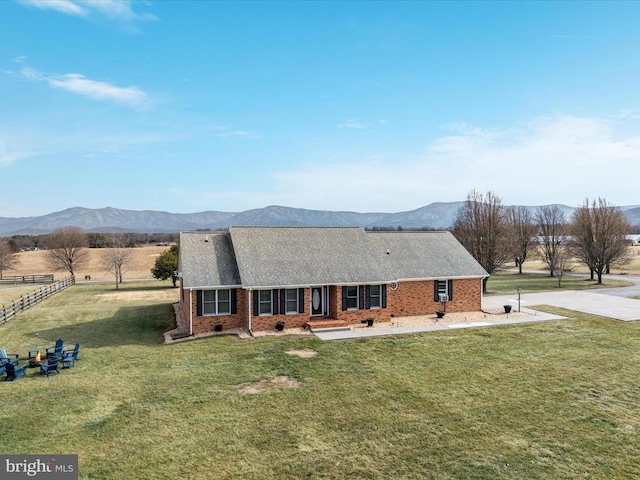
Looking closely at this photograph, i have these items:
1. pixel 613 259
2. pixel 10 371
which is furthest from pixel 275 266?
pixel 613 259

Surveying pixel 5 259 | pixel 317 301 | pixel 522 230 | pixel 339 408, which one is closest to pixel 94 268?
pixel 5 259

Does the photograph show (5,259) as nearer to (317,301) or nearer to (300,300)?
(300,300)

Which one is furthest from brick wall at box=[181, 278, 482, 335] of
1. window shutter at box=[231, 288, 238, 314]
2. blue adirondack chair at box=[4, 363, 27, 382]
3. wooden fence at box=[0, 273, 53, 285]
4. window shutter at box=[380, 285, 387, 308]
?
wooden fence at box=[0, 273, 53, 285]

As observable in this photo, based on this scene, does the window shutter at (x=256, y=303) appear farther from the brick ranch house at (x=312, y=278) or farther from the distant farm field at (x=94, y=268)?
the distant farm field at (x=94, y=268)

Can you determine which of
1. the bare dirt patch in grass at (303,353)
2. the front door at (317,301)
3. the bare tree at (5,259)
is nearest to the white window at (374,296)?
the front door at (317,301)

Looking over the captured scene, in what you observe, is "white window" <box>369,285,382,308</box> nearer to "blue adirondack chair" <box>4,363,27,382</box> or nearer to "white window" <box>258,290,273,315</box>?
"white window" <box>258,290,273,315</box>

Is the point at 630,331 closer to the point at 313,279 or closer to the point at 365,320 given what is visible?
the point at 365,320
